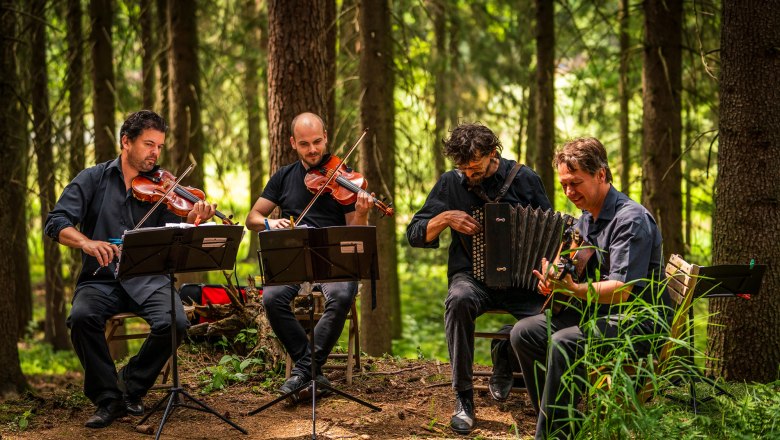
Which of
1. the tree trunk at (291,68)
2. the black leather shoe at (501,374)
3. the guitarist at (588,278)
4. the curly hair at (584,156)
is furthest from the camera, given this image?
the tree trunk at (291,68)

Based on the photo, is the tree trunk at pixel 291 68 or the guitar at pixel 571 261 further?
the tree trunk at pixel 291 68

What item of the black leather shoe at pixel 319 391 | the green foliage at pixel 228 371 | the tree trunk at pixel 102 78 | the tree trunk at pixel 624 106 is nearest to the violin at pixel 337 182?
the black leather shoe at pixel 319 391

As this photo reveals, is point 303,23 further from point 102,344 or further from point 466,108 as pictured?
point 466,108

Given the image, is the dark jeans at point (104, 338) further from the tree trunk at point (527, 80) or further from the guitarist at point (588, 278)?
the tree trunk at point (527, 80)

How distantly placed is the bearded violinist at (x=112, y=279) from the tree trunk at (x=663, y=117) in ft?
16.3

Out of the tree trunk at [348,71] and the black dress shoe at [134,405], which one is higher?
the tree trunk at [348,71]

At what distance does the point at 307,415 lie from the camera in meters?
5.03

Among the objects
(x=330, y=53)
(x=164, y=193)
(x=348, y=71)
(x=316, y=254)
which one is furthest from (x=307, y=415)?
(x=348, y=71)

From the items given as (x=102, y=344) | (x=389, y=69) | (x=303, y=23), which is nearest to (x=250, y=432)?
(x=102, y=344)

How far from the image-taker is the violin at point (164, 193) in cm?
530

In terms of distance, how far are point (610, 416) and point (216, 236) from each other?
2348 mm

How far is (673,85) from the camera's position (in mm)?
8234

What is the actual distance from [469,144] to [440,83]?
7.65 m

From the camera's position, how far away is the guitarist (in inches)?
162
